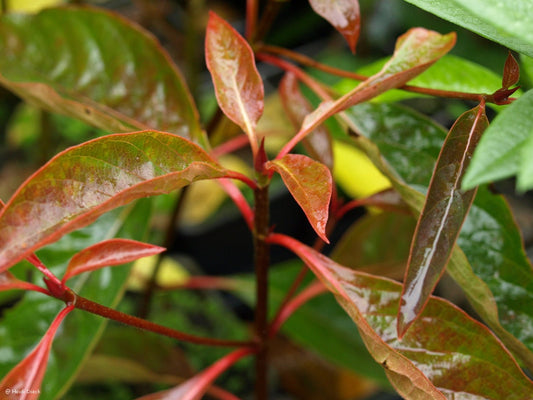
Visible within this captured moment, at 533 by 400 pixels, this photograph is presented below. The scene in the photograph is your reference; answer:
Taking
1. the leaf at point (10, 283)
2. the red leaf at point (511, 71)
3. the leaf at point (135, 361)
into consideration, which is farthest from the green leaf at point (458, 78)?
the leaf at point (135, 361)

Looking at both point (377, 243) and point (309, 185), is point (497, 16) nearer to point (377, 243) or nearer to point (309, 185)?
point (309, 185)

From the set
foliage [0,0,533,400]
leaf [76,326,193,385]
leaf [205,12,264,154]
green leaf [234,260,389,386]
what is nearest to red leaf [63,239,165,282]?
foliage [0,0,533,400]

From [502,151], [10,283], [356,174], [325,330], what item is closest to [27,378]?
[10,283]

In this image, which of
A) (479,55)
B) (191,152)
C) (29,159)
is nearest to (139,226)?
(191,152)

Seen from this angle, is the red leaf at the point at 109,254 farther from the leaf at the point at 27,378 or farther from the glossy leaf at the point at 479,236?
the glossy leaf at the point at 479,236

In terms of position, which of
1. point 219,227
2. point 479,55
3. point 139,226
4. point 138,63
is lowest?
point 219,227

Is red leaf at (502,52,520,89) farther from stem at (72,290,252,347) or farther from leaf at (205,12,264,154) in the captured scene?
stem at (72,290,252,347)

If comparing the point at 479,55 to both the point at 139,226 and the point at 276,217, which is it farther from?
the point at 139,226

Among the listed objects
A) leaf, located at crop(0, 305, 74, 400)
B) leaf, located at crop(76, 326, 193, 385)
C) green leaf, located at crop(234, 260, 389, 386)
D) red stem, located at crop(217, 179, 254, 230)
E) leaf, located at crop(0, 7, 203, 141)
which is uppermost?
leaf, located at crop(0, 7, 203, 141)
